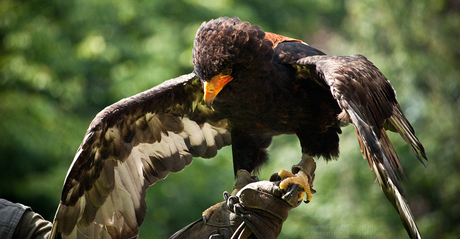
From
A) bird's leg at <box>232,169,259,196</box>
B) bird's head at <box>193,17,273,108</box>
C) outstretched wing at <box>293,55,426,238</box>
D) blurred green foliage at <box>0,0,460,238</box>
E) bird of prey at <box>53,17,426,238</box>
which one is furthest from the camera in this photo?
blurred green foliage at <box>0,0,460,238</box>

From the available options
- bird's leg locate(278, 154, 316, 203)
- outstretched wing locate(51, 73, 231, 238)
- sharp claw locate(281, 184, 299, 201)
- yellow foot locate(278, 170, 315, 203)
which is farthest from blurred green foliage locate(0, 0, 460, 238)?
sharp claw locate(281, 184, 299, 201)

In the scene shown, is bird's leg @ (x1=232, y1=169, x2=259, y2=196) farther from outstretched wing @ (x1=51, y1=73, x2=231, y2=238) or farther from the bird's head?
the bird's head

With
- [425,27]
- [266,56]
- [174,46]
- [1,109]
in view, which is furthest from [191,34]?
[266,56]

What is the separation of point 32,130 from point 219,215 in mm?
4825

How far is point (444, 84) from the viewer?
7297 millimetres

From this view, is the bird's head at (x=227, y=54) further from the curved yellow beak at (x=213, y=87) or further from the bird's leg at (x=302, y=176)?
the bird's leg at (x=302, y=176)

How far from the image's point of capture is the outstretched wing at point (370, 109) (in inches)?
97.4

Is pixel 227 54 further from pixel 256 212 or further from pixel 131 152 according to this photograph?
pixel 131 152

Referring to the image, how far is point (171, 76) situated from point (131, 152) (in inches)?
185

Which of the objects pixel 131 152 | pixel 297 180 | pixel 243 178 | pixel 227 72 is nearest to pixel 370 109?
pixel 297 180

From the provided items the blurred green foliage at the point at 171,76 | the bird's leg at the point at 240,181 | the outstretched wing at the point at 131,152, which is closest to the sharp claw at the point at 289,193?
the bird's leg at the point at 240,181

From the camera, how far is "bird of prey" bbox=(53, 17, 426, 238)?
112 inches

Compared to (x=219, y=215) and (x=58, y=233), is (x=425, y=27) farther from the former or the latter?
(x=58, y=233)

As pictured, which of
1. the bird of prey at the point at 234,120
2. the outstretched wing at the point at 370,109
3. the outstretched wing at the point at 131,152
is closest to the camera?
the outstretched wing at the point at 370,109
